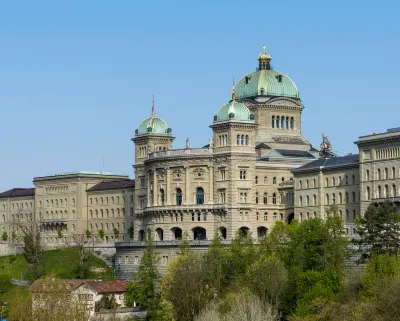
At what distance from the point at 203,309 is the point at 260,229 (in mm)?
57764

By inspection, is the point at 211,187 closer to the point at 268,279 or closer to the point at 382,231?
the point at 382,231

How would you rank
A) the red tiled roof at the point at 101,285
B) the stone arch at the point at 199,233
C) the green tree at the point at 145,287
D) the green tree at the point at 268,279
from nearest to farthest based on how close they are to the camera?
the green tree at the point at 268,279
the green tree at the point at 145,287
the red tiled roof at the point at 101,285
the stone arch at the point at 199,233

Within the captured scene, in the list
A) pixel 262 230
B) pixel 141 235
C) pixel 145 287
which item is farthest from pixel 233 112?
pixel 145 287

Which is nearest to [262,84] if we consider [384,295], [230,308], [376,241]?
[376,241]

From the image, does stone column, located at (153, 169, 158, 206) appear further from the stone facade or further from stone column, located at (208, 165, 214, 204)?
stone column, located at (208, 165, 214, 204)

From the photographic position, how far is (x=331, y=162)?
175 m

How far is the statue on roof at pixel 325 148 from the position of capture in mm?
196125

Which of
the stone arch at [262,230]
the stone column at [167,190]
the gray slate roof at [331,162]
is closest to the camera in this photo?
the gray slate roof at [331,162]

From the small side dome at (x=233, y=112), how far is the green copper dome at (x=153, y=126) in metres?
17.8

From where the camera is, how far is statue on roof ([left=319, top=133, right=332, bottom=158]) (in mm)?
196125

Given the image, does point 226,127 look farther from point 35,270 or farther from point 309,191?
point 35,270

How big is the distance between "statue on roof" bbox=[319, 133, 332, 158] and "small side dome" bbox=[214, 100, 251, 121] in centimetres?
1965

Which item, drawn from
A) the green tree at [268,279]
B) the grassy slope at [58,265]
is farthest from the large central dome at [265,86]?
the green tree at [268,279]

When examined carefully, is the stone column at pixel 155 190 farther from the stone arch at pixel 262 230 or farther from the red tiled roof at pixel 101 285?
the red tiled roof at pixel 101 285
